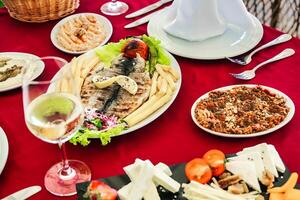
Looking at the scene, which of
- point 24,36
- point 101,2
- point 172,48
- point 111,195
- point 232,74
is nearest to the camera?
point 111,195

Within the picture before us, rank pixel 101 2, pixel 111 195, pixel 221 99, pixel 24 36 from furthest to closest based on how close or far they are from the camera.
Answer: pixel 101 2 < pixel 24 36 < pixel 221 99 < pixel 111 195

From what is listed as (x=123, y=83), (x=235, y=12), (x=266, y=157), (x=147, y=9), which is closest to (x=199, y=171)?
(x=266, y=157)

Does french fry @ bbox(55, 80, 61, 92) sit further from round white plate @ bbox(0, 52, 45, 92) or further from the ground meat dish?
the ground meat dish

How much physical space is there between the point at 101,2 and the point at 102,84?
61 cm

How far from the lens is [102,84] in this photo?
122cm

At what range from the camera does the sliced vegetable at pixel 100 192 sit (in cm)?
91

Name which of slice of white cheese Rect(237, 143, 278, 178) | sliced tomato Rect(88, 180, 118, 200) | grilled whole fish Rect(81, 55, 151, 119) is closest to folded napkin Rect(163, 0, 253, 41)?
grilled whole fish Rect(81, 55, 151, 119)

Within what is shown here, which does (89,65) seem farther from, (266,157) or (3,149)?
(266,157)

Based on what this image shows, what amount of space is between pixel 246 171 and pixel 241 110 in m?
0.26

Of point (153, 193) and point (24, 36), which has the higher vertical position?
point (153, 193)

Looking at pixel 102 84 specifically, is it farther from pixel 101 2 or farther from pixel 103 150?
pixel 101 2

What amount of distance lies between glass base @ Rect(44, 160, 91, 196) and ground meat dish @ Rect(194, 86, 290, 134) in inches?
11.9

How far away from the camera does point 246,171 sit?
0.94m

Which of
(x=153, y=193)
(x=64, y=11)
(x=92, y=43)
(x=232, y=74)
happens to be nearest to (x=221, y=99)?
(x=232, y=74)
